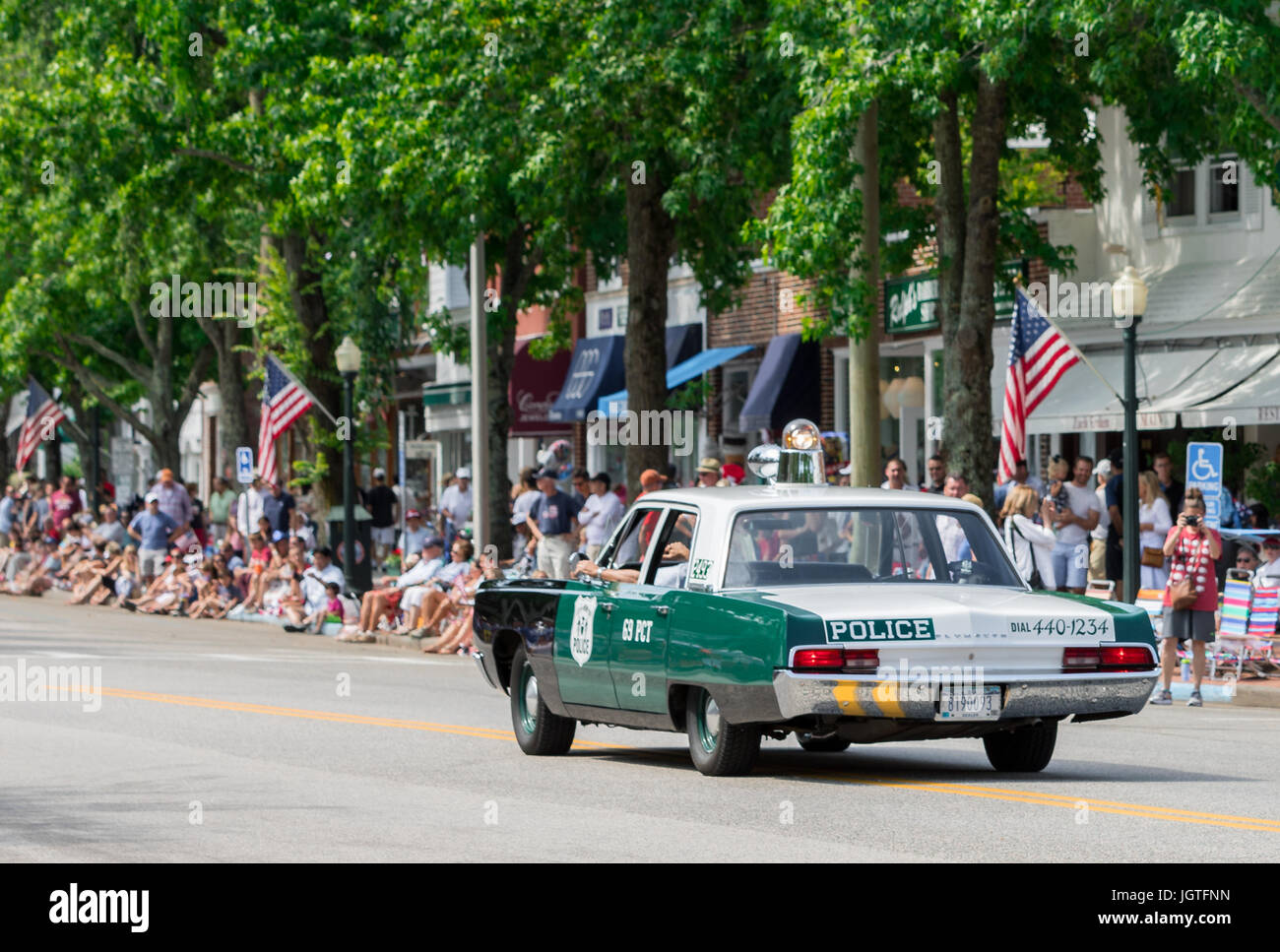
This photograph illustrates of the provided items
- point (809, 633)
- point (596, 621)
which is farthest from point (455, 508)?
point (809, 633)

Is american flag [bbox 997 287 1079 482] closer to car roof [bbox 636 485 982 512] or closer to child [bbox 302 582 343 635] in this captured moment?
child [bbox 302 582 343 635]

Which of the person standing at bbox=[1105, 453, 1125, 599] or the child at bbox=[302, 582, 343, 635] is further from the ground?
the person standing at bbox=[1105, 453, 1125, 599]

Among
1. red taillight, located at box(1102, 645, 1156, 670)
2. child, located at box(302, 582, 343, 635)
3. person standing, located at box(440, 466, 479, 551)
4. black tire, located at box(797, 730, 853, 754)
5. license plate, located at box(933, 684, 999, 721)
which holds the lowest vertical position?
child, located at box(302, 582, 343, 635)

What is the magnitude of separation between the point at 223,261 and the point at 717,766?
30.6 meters

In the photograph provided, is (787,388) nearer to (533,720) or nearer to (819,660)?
(533,720)

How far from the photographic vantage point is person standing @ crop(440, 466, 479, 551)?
115ft

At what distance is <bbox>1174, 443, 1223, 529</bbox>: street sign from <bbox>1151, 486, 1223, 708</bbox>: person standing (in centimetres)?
292

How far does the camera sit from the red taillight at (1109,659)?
11305 mm

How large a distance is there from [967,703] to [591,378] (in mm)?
31188

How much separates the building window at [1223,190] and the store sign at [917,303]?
253 cm

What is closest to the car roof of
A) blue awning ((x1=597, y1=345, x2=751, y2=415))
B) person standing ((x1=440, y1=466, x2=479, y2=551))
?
person standing ((x1=440, y1=466, x2=479, y2=551))

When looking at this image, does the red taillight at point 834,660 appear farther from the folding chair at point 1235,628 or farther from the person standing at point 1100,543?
the person standing at point 1100,543

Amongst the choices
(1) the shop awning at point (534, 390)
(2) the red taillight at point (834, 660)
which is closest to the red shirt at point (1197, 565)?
(2) the red taillight at point (834, 660)

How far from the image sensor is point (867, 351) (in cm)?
2239
